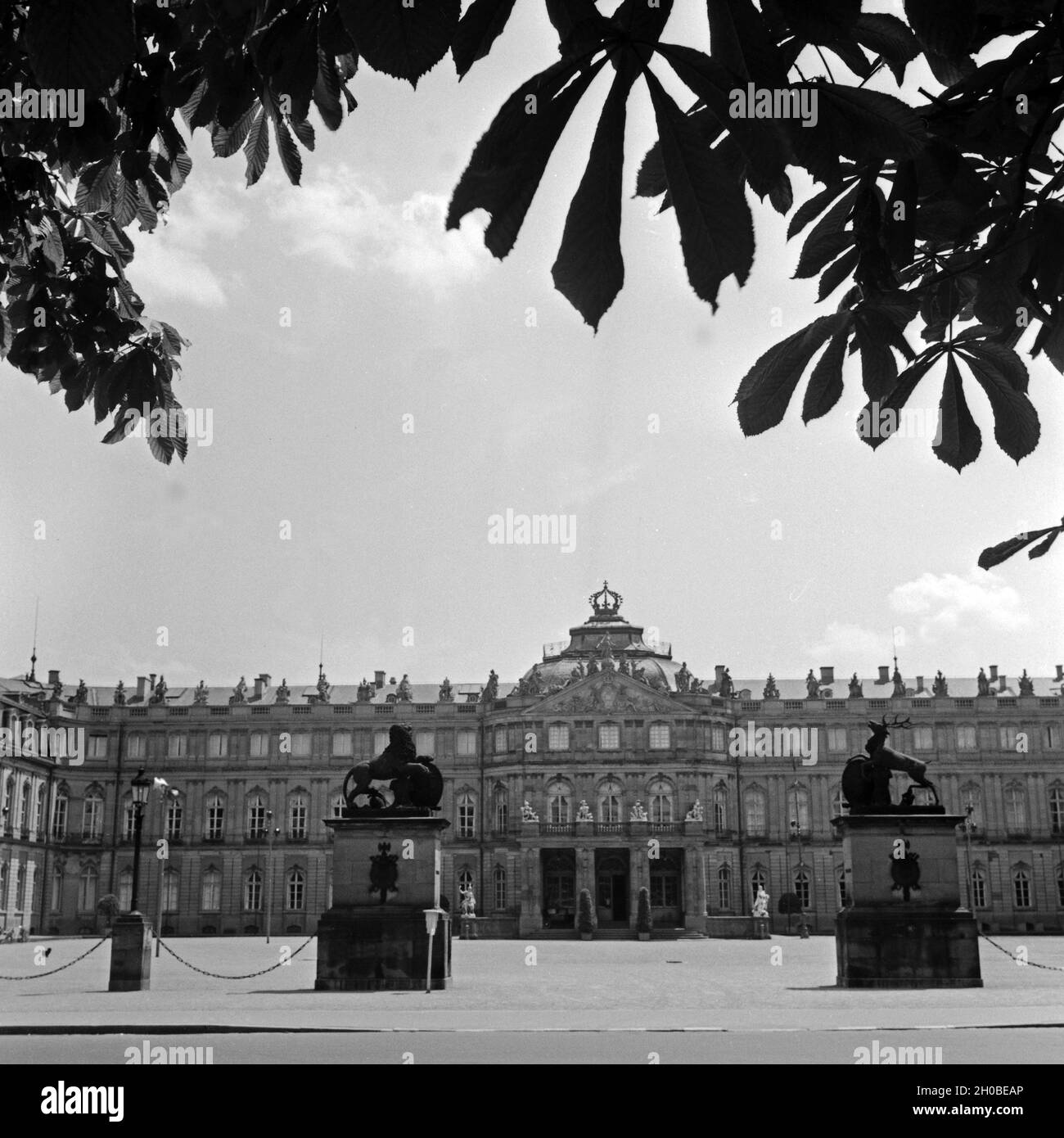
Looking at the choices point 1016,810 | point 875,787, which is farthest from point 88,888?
point 875,787

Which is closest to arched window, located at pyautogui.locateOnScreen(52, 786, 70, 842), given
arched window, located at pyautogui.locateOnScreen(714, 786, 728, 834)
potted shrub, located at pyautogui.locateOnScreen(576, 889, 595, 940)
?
potted shrub, located at pyautogui.locateOnScreen(576, 889, 595, 940)

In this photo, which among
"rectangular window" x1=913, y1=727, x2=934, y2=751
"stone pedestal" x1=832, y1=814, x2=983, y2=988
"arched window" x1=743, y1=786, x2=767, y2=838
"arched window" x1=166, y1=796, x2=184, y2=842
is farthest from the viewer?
"rectangular window" x1=913, y1=727, x2=934, y2=751

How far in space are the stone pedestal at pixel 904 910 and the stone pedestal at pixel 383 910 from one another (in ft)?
21.6

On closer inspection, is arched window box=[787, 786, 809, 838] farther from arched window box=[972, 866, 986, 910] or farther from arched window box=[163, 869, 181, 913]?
arched window box=[163, 869, 181, 913]

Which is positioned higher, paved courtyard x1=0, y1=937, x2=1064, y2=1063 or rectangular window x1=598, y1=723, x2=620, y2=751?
rectangular window x1=598, y1=723, x2=620, y2=751

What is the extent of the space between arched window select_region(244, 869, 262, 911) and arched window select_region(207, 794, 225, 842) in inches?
121

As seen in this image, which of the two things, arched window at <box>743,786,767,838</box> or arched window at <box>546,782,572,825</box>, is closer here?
arched window at <box>546,782,572,825</box>

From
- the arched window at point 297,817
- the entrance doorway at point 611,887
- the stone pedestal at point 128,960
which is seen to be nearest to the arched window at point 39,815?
the arched window at point 297,817

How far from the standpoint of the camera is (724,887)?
77.0m

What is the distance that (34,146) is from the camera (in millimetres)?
4516

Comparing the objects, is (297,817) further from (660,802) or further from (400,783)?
(400,783)

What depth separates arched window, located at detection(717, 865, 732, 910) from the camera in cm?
7656

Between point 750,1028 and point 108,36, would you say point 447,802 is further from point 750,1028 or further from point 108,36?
point 108,36

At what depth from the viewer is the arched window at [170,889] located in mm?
77812
